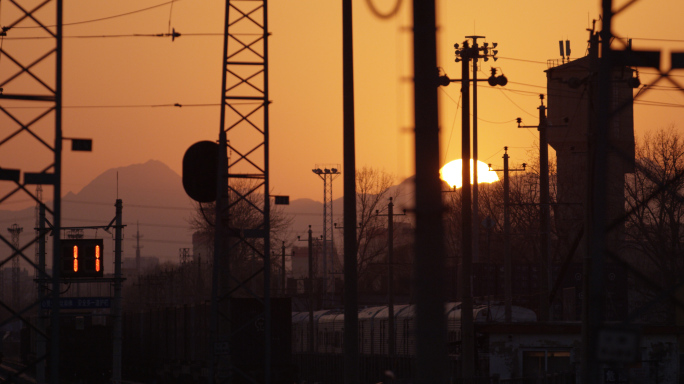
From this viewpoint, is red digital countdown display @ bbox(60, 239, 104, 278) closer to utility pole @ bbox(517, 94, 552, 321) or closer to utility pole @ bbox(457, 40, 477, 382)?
utility pole @ bbox(457, 40, 477, 382)

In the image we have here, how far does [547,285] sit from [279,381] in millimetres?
14104

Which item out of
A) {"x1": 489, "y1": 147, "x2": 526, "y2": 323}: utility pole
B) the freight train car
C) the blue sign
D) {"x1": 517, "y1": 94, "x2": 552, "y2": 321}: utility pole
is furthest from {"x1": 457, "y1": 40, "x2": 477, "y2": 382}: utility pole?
the blue sign

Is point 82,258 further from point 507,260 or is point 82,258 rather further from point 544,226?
point 544,226

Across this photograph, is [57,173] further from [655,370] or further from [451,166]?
[451,166]

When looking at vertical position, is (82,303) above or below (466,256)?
below

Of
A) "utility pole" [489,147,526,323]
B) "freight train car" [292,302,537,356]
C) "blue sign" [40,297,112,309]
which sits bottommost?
"freight train car" [292,302,537,356]

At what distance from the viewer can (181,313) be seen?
135ft

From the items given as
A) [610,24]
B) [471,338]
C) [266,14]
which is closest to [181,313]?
[471,338]

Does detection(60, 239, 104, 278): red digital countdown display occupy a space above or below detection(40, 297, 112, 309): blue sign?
above

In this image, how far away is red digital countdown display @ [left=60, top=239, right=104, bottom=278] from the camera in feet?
112

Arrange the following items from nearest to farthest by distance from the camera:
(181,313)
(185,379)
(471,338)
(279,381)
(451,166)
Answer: (471,338) < (279,381) < (185,379) < (181,313) < (451,166)

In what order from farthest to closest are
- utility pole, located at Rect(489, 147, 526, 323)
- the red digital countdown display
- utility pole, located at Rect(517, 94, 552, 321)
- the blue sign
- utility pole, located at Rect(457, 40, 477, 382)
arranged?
1. utility pole, located at Rect(517, 94, 552, 321)
2. utility pole, located at Rect(489, 147, 526, 323)
3. the red digital countdown display
4. the blue sign
5. utility pole, located at Rect(457, 40, 477, 382)

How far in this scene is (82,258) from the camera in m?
34.7

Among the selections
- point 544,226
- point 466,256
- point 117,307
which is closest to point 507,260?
point 544,226
